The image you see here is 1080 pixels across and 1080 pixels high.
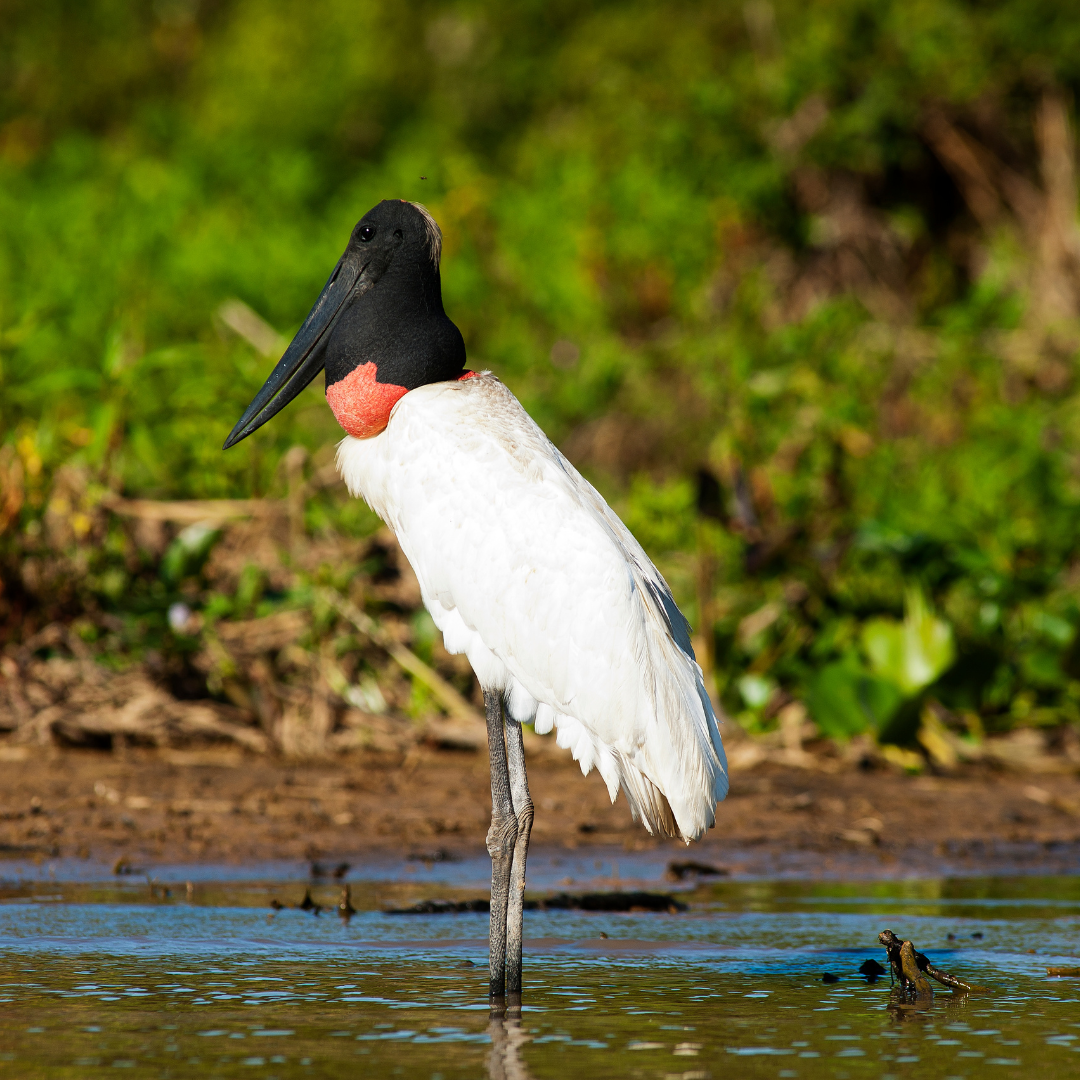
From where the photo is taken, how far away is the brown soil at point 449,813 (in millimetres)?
5156

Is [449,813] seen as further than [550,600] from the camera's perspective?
Yes

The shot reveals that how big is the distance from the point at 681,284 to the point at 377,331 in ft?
22.0

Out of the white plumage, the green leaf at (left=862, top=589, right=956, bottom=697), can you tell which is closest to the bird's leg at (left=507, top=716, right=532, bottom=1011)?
the white plumage

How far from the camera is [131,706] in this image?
6.20 m

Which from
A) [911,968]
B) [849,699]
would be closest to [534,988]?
[911,968]

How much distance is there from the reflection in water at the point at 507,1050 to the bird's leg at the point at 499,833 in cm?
30

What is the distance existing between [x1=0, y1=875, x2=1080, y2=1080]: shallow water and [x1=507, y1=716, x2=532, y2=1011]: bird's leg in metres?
0.06

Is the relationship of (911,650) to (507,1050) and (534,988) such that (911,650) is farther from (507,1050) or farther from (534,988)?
(507,1050)

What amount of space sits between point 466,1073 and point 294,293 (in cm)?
841

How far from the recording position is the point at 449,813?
561 cm

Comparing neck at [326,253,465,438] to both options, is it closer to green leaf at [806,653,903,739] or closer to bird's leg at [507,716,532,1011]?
bird's leg at [507,716,532,1011]

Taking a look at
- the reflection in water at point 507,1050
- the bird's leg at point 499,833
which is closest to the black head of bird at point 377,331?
the bird's leg at point 499,833

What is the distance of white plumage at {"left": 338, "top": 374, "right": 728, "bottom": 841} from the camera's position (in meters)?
3.64

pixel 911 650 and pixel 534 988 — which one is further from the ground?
pixel 911 650
